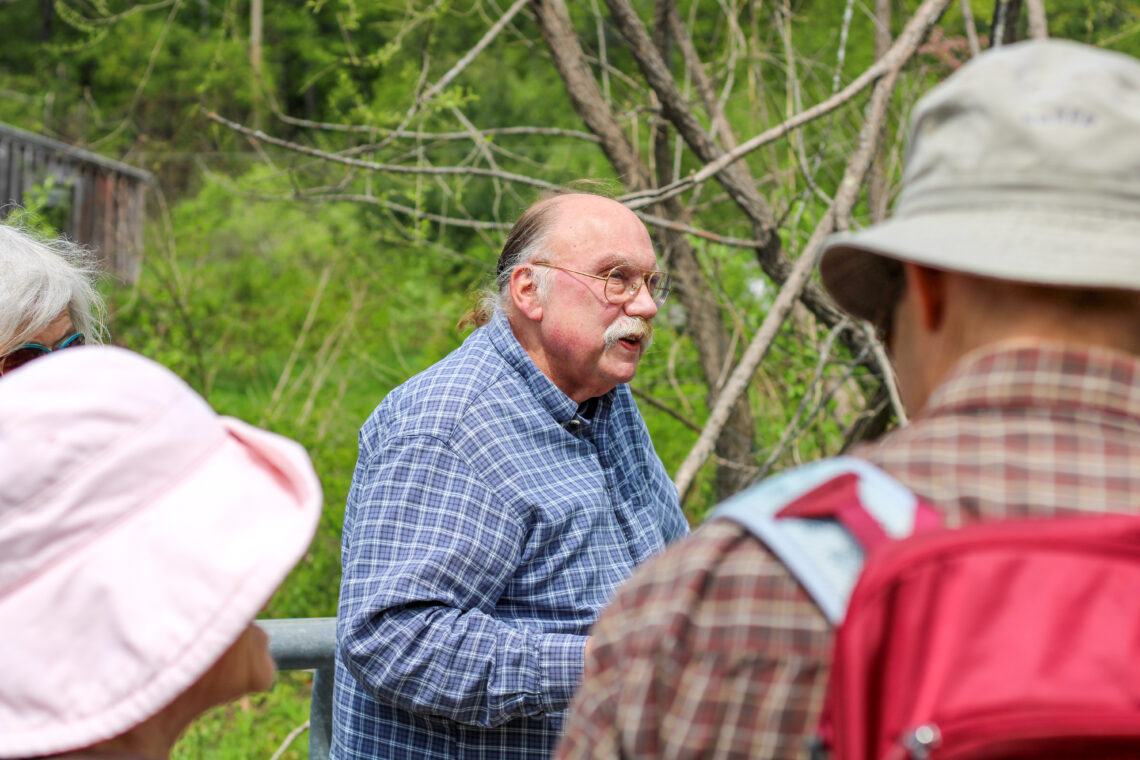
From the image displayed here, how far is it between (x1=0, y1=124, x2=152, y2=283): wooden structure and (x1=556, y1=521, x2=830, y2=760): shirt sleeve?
10572mm

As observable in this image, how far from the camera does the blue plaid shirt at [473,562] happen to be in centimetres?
198

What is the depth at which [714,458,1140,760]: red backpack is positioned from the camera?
833 mm

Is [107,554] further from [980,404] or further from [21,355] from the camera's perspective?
[21,355]

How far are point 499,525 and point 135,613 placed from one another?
0.94 meters

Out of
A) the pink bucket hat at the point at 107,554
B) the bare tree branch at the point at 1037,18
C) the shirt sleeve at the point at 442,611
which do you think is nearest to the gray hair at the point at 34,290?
the shirt sleeve at the point at 442,611

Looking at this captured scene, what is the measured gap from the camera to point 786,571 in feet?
3.11

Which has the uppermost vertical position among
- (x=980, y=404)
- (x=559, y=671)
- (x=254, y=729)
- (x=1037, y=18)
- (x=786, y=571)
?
(x=1037, y=18)

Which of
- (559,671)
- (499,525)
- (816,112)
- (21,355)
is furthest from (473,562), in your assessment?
(816,112)

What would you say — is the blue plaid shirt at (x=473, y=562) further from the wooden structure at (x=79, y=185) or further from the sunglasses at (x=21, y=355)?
the wooden structure at (x=79, y=185)

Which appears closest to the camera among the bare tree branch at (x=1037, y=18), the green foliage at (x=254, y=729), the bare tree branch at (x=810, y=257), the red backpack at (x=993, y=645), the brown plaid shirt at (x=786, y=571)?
the red backpack at (x=993, y=645)

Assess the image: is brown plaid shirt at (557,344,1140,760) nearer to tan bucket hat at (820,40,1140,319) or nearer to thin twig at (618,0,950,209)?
tan bucket hat at (820,40,1140,319)

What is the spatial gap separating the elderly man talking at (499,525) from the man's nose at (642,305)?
11 millimetres

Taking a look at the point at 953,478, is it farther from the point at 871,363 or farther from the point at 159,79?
the point at 159,79


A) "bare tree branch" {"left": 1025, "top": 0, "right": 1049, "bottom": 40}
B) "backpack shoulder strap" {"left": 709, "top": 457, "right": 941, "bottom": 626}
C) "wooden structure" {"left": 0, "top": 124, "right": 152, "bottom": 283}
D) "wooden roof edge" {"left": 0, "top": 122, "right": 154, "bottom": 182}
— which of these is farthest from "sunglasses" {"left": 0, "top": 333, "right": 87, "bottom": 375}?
"wooden roof edge" {"left": 0, "top": 122, "right": 154, "bottom": 182}
